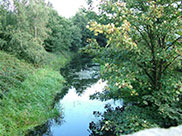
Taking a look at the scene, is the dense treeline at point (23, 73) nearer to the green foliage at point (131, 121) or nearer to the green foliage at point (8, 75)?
the green foliage at point (8, 75)

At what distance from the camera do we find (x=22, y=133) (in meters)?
7.79

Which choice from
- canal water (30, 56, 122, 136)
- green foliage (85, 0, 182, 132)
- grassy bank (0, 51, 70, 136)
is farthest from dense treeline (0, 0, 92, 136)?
green foliage (85, 0, 182, 132)

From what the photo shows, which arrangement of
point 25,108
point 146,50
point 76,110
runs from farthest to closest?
point 76,110, point 25,108, point 146,50

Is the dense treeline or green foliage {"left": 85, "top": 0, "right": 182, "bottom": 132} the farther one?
the dense treeline

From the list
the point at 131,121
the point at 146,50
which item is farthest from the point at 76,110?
the point at 146,50

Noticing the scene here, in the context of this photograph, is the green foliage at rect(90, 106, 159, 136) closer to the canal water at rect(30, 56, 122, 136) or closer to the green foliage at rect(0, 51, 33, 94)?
the canal water at rect(30, 56, 122, 136)

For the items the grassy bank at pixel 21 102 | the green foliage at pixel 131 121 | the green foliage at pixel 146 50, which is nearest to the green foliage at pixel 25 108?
the grassy bank at pixel 21 102

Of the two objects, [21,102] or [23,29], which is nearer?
[21,102]

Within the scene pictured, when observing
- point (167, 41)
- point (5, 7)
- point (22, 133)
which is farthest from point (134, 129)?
point (5, 7)

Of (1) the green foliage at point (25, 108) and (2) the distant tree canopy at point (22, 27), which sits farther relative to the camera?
(2) the distant tree canopy at point (22, 27)

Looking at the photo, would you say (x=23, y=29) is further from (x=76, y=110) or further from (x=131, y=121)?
(x=131, y=121)

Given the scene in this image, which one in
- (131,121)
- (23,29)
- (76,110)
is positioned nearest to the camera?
(131,121)

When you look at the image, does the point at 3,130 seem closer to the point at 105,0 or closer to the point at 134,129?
the point at 134,129

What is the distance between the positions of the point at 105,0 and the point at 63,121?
7026mm
